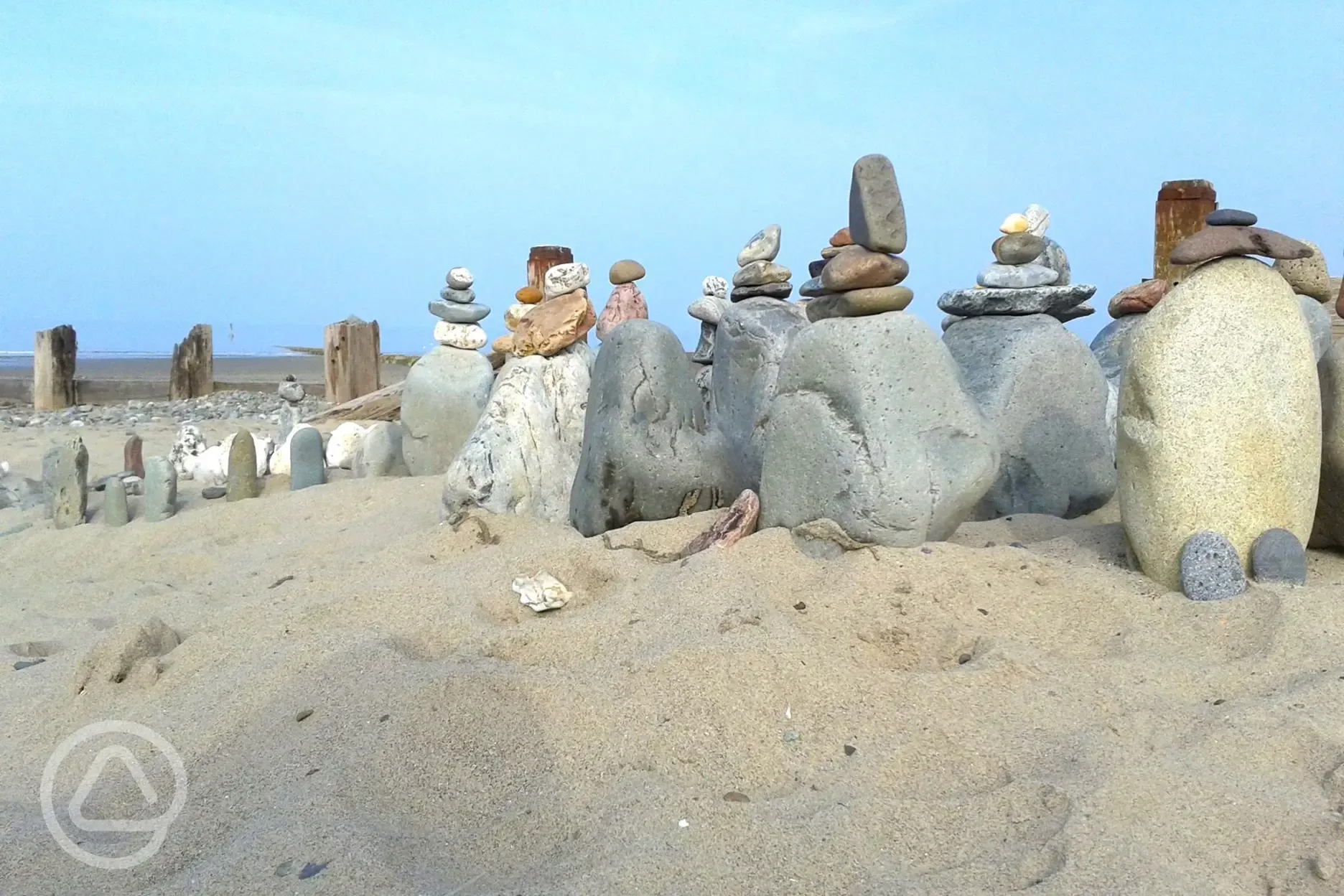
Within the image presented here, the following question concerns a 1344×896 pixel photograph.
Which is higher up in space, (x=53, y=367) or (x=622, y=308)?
(x=622, y=308)

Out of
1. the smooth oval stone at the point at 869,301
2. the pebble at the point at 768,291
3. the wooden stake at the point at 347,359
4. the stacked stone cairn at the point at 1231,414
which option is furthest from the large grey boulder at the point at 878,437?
the wooden stake at the point at 347,359

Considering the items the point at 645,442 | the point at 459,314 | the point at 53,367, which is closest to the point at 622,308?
the point at 459,314

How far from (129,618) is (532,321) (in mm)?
2222

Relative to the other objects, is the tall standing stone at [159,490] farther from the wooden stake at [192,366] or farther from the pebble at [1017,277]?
the wooden stake at [192,366]

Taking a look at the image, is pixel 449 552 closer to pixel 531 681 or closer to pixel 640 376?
pixel 640 376

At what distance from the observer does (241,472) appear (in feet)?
21.7

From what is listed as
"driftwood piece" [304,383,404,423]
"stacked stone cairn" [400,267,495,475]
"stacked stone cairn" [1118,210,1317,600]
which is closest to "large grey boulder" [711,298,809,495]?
"stacked stone cairn" [400,267,495,475]

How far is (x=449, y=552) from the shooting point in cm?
451

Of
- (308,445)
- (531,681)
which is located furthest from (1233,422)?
(308,445)

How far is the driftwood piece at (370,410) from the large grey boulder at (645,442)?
5.18 meters

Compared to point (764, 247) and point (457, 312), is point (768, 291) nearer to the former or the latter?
point (764, 247)

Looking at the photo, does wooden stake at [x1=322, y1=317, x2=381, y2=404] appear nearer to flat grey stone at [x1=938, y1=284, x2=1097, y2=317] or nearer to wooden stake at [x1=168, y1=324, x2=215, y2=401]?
wooden stake at [x1=168, y1=324, x2=215, y2=401]

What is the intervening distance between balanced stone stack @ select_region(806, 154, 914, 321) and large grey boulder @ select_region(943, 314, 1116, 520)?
1337mm

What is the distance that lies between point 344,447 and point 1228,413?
563 cm
